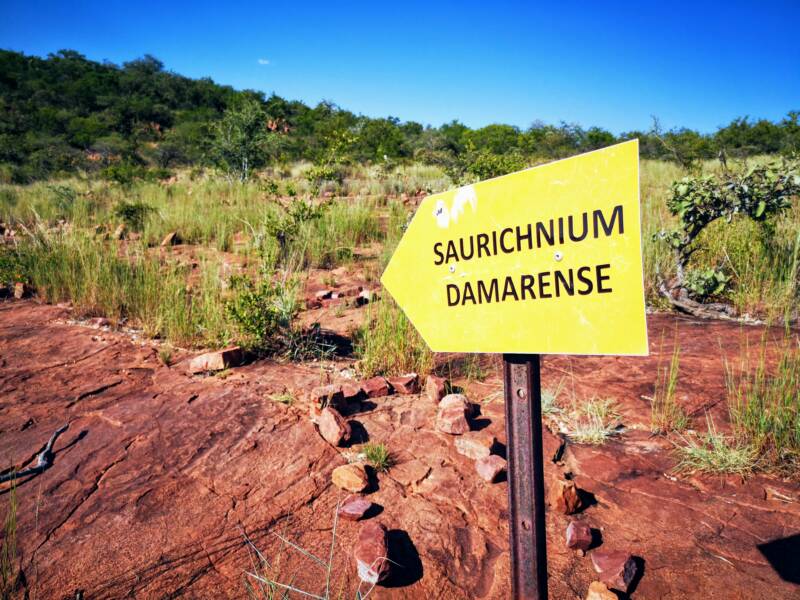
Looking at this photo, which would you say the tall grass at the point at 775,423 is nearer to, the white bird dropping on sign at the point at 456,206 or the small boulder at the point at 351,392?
the white bird dropping on sign at the point at 456,206

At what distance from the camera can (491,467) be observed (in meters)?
2.26

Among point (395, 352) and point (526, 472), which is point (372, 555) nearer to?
point (526, 472)

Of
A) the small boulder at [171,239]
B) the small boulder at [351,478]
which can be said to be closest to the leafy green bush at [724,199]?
the small boulder at [351,478]

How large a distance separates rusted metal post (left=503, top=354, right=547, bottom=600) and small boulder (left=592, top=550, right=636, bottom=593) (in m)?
0.51

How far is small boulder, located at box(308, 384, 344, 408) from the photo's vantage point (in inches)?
107

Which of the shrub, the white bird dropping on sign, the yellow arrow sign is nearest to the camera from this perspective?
the yellow arrow sign

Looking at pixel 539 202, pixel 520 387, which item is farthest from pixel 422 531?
pixel 539 202

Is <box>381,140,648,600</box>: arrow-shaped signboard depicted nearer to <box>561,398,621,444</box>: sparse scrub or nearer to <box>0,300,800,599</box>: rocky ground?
<box>0,300,800,599</box>: rocky ground

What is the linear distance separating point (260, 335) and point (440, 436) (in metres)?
1.68

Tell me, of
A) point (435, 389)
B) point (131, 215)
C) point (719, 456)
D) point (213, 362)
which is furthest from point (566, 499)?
point (131, 215)

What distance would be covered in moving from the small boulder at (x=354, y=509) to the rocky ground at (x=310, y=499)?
0.13ft

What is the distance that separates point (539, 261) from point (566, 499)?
1324 mm

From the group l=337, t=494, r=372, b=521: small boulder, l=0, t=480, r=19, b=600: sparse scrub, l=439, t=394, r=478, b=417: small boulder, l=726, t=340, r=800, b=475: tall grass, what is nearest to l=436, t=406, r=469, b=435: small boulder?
l=439, t=394, r=478, b=417: small boulder

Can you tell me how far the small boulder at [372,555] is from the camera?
1.64 metres
